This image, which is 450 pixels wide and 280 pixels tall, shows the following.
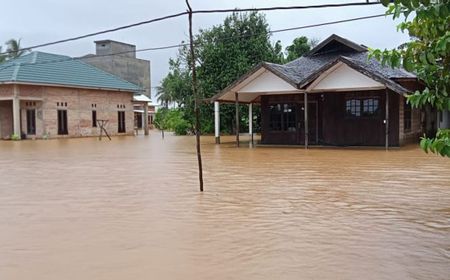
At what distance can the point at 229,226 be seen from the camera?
627 centimetres

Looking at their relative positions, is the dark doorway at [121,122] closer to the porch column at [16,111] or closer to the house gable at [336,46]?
the porch column at [16,111]

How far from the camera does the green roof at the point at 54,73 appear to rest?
32.7m

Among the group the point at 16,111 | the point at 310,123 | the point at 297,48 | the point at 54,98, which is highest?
the point at 297,48

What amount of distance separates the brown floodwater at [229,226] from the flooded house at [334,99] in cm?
813

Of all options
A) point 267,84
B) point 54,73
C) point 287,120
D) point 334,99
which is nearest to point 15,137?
point 54,73

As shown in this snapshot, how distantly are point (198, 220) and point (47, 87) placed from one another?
30.2m

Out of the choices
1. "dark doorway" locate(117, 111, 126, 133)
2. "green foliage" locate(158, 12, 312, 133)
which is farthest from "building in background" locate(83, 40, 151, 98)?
"green foliage" locate(158, 12, 312, 133)

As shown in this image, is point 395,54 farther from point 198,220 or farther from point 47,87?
point 47,87

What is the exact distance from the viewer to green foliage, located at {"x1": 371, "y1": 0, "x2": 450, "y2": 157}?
3473 millimetres

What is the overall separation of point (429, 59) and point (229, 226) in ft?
11.1

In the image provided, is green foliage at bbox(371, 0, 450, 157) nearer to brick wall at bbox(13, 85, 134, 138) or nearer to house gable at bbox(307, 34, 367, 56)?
house gable at bbox(307, 34, 367, 56)

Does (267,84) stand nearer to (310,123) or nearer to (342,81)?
(310,123)

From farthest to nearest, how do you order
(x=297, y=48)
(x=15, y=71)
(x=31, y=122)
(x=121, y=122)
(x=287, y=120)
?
(x=121, y=122) → (x=297, y=48) → (x=31, y=122) → (x=15, y=71) → (x=287, y=120)

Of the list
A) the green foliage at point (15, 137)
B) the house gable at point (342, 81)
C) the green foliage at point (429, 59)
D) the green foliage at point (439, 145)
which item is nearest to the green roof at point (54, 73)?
the green foliage at point (15, 137)
